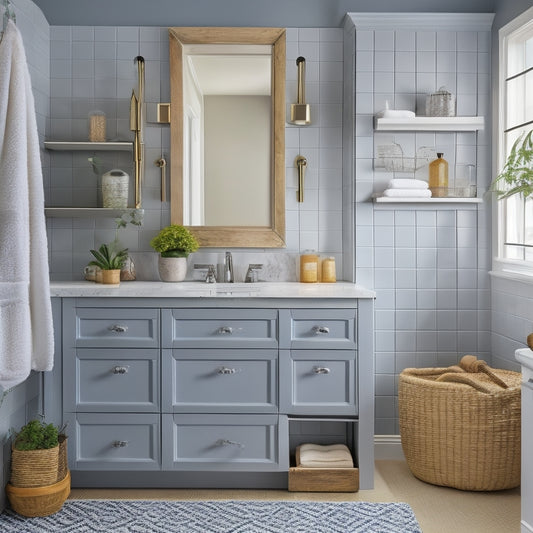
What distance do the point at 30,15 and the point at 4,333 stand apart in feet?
5.47

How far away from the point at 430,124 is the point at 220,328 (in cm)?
149

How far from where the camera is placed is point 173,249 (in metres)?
3.57

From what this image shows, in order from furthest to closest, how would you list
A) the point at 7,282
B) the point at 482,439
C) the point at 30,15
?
the point at 30,15, the point at 482,439, the point at 7,282

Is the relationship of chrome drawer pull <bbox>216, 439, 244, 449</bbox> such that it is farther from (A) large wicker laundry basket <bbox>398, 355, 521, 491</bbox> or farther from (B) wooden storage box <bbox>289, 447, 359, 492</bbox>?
(A) large wicker laundry basket <bbox>398, 355, 521, 491</bbox>

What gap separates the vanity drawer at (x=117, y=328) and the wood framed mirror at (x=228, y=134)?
0.75 meters

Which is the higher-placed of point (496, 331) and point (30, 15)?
point (30, 15)

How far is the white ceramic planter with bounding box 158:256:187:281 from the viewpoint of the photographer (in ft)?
11.8

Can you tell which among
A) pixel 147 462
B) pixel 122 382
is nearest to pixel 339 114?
pixel 122 382

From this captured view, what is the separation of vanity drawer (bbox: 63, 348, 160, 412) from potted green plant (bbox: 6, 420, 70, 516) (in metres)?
0.26

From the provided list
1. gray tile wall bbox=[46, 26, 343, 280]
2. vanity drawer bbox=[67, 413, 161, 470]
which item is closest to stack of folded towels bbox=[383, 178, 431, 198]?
gray tile wall bbox=[46, 26, 343, 280]

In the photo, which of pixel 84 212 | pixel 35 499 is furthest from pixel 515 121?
pixel 35 499

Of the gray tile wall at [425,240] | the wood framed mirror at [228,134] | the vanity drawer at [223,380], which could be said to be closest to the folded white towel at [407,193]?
the gray tile wall at [425,240]

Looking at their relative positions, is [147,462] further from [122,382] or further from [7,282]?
[7,282]

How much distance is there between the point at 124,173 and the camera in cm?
360
